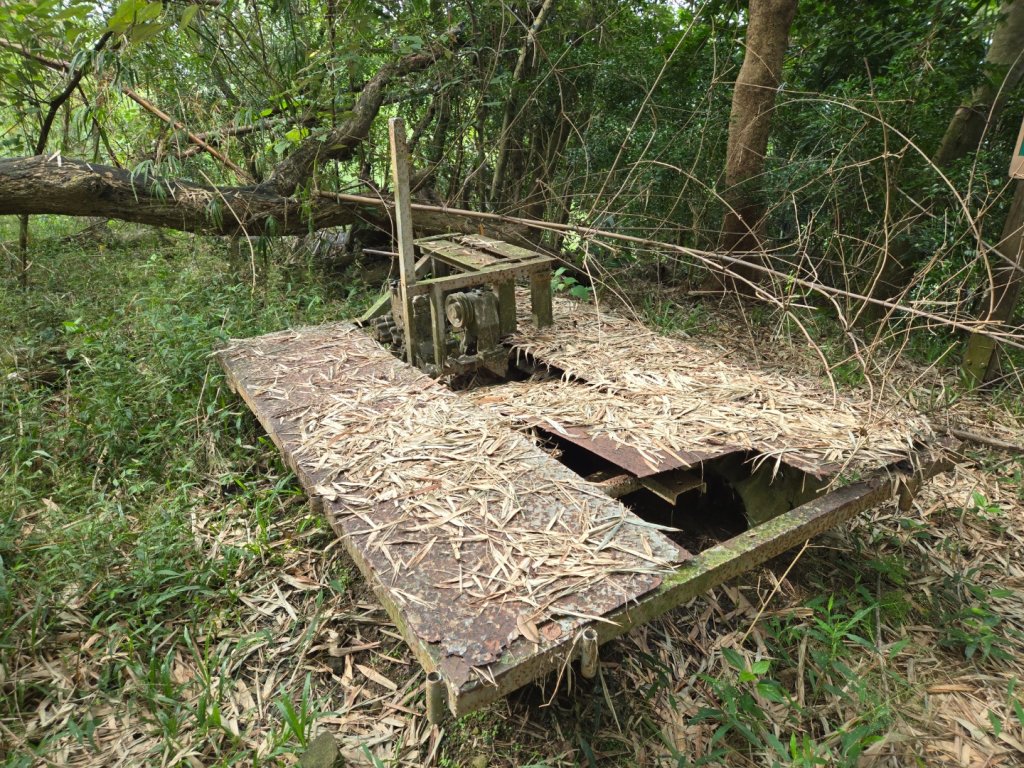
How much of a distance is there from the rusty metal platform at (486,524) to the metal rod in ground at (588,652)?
0.08ft

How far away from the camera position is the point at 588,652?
67.5 inches

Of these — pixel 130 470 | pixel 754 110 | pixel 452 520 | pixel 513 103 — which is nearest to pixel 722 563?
pixel 452 520

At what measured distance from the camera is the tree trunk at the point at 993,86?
4.48m

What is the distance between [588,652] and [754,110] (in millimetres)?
5012

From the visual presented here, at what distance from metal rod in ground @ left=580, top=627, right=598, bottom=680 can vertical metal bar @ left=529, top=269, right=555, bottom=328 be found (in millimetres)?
2538

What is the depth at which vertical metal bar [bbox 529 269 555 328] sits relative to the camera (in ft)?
12.9

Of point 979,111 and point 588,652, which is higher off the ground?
point 979,111

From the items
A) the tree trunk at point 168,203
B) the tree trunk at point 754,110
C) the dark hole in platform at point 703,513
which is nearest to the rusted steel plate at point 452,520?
the dark hole in platform at point 703,513

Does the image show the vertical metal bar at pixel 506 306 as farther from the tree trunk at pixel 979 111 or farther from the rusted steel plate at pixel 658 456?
the tree trunk at pixel 979 111

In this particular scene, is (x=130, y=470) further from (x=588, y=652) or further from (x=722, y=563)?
(x=722, y=563)

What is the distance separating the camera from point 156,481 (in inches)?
131

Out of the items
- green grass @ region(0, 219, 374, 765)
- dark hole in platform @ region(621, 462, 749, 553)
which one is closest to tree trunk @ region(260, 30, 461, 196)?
green grass @ region(0, 219, 374, 765)

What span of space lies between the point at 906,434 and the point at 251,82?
223 inches

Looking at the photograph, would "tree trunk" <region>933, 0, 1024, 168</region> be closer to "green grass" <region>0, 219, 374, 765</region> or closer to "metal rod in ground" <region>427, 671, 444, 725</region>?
"metal rod in ground" <region>427, 671, 444, 725</region>
